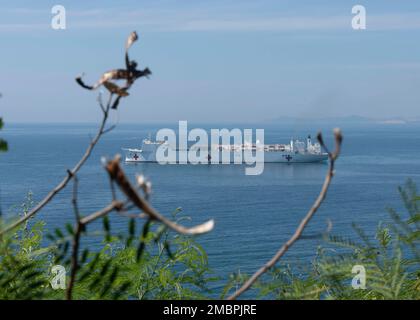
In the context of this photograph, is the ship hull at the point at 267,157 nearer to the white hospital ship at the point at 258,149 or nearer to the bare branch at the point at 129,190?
the white hospital ship at the point at 258,149

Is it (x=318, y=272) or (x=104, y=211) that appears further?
(x=318, y=272)

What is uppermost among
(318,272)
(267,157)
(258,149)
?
(258,149)

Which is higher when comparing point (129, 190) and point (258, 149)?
point (258, 149)

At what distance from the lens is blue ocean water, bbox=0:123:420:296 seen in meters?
17.5

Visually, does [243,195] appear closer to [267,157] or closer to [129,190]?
[267,157]

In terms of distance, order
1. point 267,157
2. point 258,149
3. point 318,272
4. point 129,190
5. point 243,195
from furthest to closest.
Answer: point 258,149 < point 267,157 < point 243,195 < point 318,272 < point 129,190

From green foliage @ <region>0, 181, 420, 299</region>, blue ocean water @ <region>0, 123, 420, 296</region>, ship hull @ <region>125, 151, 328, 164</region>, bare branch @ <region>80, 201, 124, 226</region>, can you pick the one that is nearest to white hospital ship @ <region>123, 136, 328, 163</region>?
ship hull @ <region>125, 151, 328, 164</region>

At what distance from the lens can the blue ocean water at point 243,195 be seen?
57.5 feet

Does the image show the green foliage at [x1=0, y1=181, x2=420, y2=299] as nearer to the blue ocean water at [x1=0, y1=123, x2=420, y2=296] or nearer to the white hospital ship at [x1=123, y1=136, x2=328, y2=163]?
the blue ocean water at [x1=0, y1=123, x2=420, y2=296]

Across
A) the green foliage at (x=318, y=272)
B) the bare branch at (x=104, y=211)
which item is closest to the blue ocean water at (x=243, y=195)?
the green foliage at (x=318, y=272)

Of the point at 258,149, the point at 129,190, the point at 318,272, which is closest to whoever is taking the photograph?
the point at 129,190

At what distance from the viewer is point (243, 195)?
27.5 m

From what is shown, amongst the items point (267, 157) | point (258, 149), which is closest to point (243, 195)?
point (267, 157)

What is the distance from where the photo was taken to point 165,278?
158 cm
